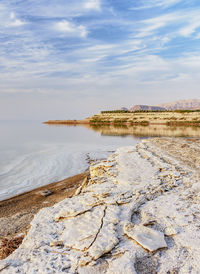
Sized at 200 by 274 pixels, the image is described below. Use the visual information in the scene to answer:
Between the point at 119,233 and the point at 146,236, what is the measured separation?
57 cm

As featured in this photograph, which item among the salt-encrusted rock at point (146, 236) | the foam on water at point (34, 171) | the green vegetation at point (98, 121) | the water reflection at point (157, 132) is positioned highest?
the green vegetation at point (98, 121)

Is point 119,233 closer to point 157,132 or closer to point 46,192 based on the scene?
point 46,192

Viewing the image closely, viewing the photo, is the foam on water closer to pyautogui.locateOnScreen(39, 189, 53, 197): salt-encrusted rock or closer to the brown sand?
the brown sand

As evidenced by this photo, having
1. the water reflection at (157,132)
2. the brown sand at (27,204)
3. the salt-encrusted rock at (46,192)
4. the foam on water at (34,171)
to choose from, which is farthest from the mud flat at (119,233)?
the water reflection at (157,132)

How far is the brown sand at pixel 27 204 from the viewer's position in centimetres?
703

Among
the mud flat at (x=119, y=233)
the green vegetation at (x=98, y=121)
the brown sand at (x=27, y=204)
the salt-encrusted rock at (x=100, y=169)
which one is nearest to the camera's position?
the mud flat at (x=119, y=233)

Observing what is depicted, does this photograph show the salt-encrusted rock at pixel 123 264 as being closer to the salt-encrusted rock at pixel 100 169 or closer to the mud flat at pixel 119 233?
the mud flat at pixel 119 233

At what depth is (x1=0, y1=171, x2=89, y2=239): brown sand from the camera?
7.03 m

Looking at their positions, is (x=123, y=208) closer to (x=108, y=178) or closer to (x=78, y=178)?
(x=108, y=178)

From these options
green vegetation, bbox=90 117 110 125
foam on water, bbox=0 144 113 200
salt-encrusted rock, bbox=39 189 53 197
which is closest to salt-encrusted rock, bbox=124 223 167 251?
salt-encrusted rock, bbox=39 189 53 197

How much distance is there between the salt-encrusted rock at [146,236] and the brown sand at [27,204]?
127 inches

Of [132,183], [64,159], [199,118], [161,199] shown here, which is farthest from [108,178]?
[199,118]

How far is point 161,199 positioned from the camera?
634 centimetres

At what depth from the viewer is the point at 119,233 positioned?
455 centimetres
